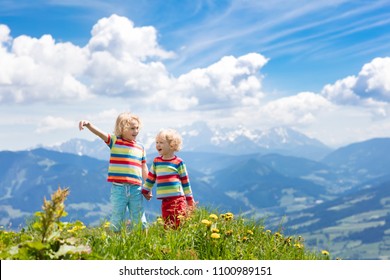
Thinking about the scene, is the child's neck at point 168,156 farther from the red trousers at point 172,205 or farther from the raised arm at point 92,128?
the raised arm at point 92,128

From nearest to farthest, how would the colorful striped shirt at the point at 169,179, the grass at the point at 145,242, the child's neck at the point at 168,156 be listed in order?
the grass at the point at 145,242, the colorful striped shirt at the point at 169,179, the child's neck at the point at 168,156

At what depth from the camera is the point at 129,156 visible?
9.83m

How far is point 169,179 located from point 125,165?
0.98 meters

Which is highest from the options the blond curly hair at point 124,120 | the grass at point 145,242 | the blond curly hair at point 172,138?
the blond curly hair at point 124,120

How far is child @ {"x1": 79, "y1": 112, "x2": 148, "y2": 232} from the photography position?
9.59m

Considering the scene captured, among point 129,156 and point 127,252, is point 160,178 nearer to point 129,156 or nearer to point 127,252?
Answer: point 129,156

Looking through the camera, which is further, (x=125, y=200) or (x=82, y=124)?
(x=125, y=200)

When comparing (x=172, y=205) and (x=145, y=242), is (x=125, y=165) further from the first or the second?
(x=145, y=242)

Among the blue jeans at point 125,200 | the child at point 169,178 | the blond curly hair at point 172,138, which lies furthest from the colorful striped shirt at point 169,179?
the blond curly hair at point 172,138

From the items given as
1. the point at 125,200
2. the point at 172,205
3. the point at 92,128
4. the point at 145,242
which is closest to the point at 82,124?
the point at 92,128

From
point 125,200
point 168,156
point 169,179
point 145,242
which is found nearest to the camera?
point 145,242

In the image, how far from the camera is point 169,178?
389 inches

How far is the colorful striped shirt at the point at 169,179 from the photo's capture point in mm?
9836
